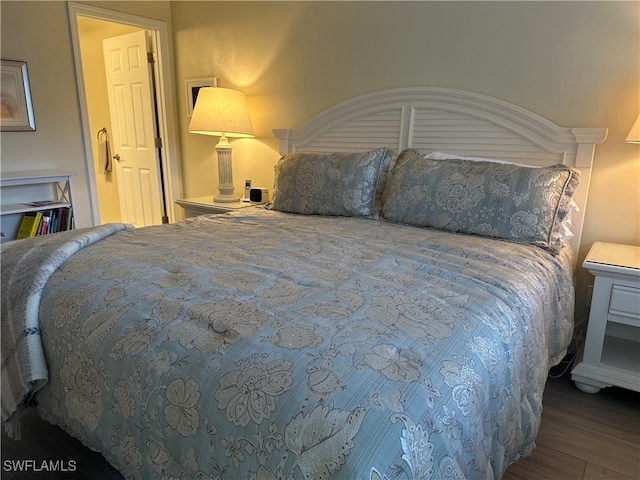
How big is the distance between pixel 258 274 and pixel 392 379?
2.23 ft

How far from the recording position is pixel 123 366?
3.40 feet

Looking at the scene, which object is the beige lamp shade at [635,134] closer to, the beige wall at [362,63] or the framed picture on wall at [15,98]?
the beige wall at [362,63]

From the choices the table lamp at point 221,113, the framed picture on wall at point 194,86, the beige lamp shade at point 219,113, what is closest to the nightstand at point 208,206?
the table lamp at point 221,113

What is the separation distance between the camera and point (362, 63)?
2828mm

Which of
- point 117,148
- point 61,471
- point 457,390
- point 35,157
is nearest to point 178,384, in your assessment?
point 457,390

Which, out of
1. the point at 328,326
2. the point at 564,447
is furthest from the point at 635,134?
the point at 328,326

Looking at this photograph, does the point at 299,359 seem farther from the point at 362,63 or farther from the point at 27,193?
the point at 27,193

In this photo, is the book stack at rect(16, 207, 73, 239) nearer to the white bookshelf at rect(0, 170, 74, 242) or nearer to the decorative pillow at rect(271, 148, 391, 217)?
the white bookshelf at rect(0, 170, 74, 242)

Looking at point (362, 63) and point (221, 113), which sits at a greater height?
point (362, 63)

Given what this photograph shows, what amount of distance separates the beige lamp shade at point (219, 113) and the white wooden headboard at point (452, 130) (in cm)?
48

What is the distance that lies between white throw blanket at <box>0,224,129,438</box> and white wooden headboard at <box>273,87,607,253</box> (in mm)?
1950

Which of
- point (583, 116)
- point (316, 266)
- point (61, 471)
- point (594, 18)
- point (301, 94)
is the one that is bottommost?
point (61, 471)

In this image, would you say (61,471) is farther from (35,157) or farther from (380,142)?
(35,157)

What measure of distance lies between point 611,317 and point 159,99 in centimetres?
389
